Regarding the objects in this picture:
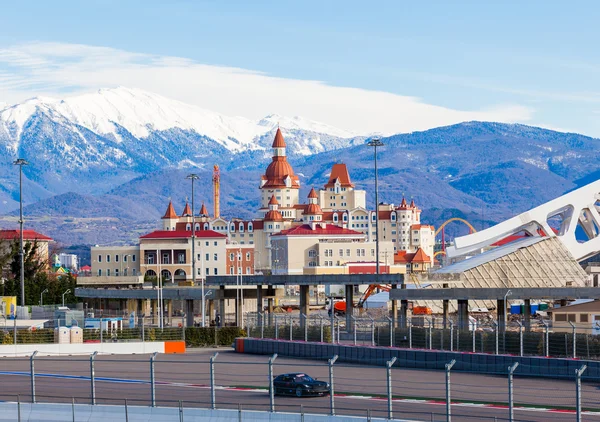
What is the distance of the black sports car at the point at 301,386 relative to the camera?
37.4 m

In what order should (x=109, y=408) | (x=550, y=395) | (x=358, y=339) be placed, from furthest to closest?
(x=358, y=339) → (x=550, y=395) → (x=109, y=408)

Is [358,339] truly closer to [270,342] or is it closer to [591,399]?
[270,342]

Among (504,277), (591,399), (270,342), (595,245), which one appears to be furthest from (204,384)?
(595,245)

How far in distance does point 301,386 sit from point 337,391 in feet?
4.39

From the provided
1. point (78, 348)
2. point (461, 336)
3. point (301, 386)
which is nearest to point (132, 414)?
point (301, 386)

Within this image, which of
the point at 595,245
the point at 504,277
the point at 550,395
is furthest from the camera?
the point at 595,245

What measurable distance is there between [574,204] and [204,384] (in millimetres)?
95004

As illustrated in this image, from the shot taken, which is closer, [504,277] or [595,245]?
A: [504,277]

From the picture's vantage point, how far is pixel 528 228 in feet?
431

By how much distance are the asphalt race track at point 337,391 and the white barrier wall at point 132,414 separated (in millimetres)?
440

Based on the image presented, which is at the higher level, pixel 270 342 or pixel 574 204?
pixel 574 204

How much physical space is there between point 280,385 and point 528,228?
9634 cm

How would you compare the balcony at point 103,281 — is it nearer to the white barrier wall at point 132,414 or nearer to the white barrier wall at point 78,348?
the white barrier wall at point 78,348

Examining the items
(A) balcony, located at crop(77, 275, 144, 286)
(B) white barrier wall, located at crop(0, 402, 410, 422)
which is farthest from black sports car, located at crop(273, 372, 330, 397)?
(A) balcony, located at crop(77, 275, 144, 286)
